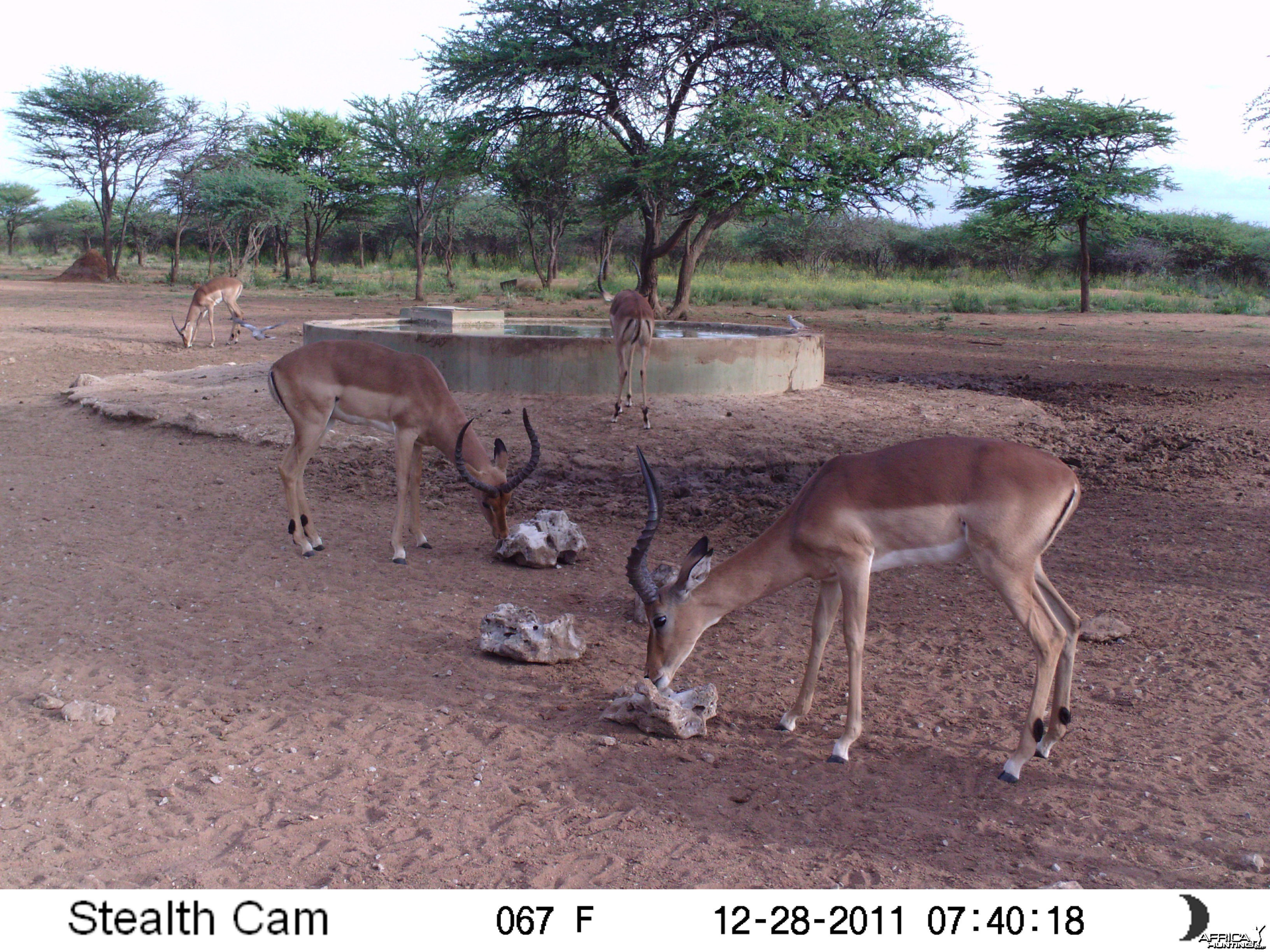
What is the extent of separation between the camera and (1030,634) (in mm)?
3893

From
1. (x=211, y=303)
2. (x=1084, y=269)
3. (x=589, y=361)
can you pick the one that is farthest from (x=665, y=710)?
(x=1084, y=269)

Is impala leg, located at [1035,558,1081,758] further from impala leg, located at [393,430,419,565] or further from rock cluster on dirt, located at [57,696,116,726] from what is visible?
impala leg, located at [393,430,419,565]

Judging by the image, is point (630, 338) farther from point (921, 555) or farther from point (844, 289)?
point (844, 289)

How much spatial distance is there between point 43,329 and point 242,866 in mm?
18933

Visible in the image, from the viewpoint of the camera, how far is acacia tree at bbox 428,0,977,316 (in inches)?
773

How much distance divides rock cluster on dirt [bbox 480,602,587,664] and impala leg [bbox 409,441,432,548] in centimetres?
192

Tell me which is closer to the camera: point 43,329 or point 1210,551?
point 1210,551

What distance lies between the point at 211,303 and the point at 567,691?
16807mm

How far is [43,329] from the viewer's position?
18.9 metres

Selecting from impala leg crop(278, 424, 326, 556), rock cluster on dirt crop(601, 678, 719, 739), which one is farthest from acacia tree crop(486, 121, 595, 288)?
rock cluster on dirt crop(601, 678, 719, 739)

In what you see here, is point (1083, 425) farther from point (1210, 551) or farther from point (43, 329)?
point (43, 329)

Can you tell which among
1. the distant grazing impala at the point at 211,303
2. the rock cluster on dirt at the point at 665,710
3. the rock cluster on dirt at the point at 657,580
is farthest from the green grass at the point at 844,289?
the rock cluster on dirt at the point at 665,710

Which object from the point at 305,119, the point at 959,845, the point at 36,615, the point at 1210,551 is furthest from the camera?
the point at 305,119

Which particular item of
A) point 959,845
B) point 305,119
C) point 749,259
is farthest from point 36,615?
point 749,259
